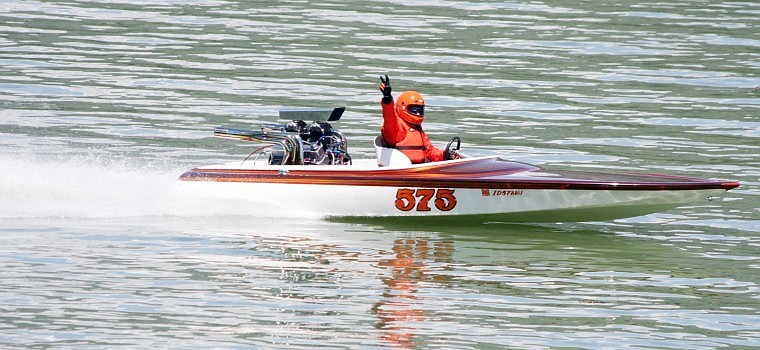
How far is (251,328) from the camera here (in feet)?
37.6

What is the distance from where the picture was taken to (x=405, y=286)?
516 inches

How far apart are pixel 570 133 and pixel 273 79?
638 cm

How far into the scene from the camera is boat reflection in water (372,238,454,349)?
1149cm

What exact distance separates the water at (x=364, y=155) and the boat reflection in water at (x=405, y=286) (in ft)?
0.12

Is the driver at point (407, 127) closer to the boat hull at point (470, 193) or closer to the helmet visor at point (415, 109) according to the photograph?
the helmet visor at point (415, 109)

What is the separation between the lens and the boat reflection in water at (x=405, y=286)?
37.7ft

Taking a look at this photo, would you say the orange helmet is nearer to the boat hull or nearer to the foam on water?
the boat hull

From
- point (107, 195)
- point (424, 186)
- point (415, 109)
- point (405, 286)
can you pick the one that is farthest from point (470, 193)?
point (107, 195)

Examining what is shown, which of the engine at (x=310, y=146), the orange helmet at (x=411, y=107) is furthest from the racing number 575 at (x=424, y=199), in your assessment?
the engine at (x=310, y=146)

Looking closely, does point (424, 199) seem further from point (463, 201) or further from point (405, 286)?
point (405, 286)

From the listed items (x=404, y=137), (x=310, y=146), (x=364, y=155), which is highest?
(x=404, y=137)

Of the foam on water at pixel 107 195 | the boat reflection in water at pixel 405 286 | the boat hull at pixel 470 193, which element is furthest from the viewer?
the foam on water at pixel 107 195

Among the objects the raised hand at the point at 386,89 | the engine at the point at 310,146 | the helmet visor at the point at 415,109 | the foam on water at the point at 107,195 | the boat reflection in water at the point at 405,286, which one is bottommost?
the boat reflection in water at the point at 405,286

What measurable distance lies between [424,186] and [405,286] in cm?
308
